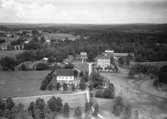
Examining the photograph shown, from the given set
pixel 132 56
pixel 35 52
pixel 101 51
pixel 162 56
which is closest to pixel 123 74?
pixel 162 56

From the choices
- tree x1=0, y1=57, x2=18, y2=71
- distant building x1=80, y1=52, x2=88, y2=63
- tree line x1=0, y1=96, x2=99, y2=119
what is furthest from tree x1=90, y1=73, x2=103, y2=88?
distant building x1=80, y1=52, x2=88, y2=63

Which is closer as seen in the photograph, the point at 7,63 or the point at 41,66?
the point at 7,63

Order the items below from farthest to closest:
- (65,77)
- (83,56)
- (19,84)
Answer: (83,56)
(65,77)
(19,84)

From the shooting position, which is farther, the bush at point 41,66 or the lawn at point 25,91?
the bush at point 41,66

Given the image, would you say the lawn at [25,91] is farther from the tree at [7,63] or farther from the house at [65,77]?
the house at [65,77]

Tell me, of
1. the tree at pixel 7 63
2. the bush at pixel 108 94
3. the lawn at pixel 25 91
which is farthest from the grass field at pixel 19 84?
the bush at pixel 108 94

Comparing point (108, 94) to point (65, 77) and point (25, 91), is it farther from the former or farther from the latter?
point (25, 91)

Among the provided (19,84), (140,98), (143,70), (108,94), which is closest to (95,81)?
(108,94)

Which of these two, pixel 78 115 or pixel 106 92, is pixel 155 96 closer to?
pixel 106 92
